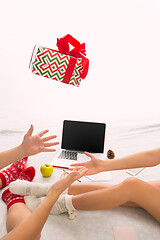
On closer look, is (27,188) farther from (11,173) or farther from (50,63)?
(50,63)

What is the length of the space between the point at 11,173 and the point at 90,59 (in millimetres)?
1098

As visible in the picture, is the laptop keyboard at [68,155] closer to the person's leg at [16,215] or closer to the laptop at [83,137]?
the laptop at [83,137]

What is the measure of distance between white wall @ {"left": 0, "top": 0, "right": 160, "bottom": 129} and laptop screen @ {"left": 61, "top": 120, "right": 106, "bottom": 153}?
494 millimetres

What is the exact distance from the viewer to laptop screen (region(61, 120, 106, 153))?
1.29 metres

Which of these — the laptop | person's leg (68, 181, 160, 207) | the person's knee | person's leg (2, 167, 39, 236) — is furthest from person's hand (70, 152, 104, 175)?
Answer: the laptop

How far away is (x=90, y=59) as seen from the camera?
65.8 inches

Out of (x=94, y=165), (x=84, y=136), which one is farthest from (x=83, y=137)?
(x=94, y=165)

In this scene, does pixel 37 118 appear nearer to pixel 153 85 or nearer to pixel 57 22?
pixel 57 22

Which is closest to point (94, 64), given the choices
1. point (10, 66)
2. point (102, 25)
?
point (102, 25)

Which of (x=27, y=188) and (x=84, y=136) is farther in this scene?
(x=84, y=136)

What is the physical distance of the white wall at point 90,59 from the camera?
1531 mm

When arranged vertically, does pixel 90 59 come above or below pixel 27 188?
above

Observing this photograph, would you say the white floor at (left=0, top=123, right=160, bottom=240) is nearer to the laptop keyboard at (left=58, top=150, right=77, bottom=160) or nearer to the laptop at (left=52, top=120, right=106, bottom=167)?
the laptop keyboard at (left=58, top=150, right=77, bottom=160)

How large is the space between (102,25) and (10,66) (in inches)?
31.5
